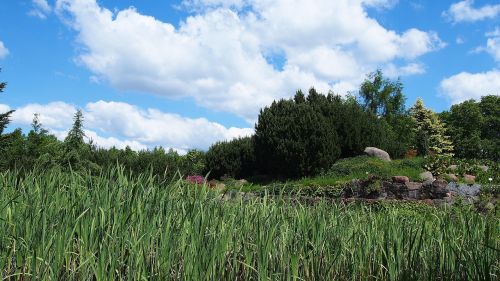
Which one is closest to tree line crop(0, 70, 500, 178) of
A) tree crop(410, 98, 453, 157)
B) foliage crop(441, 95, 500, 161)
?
tree crop(410, 98, 453, 157)

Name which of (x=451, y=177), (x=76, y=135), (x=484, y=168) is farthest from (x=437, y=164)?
(x=76, y=135)

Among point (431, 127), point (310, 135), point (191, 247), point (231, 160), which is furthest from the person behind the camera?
point (431, 127)

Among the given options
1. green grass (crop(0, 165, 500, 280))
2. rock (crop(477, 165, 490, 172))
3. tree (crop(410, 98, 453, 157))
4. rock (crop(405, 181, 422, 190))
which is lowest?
green grass (crop(0, 165, 500, 280))

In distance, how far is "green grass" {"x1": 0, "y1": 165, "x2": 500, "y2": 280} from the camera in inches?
109

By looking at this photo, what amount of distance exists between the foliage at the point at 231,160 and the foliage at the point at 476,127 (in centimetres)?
2520

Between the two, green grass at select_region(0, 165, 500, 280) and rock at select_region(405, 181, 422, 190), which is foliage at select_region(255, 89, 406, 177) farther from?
green grass at select_region(0, 165, 500, 280)

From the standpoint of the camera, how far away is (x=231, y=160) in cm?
2178

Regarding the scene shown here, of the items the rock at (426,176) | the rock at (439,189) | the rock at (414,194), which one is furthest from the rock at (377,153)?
the rock at (439,189)

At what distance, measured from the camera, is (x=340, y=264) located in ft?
11.5

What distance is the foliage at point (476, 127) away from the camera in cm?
4116

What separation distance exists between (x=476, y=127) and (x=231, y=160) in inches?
1208

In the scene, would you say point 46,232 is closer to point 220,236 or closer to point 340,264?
point 220,236

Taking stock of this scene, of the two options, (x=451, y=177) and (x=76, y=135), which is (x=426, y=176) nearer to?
(x=451, y=177)

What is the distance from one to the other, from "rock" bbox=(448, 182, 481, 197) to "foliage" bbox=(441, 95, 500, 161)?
27796 millimetres
